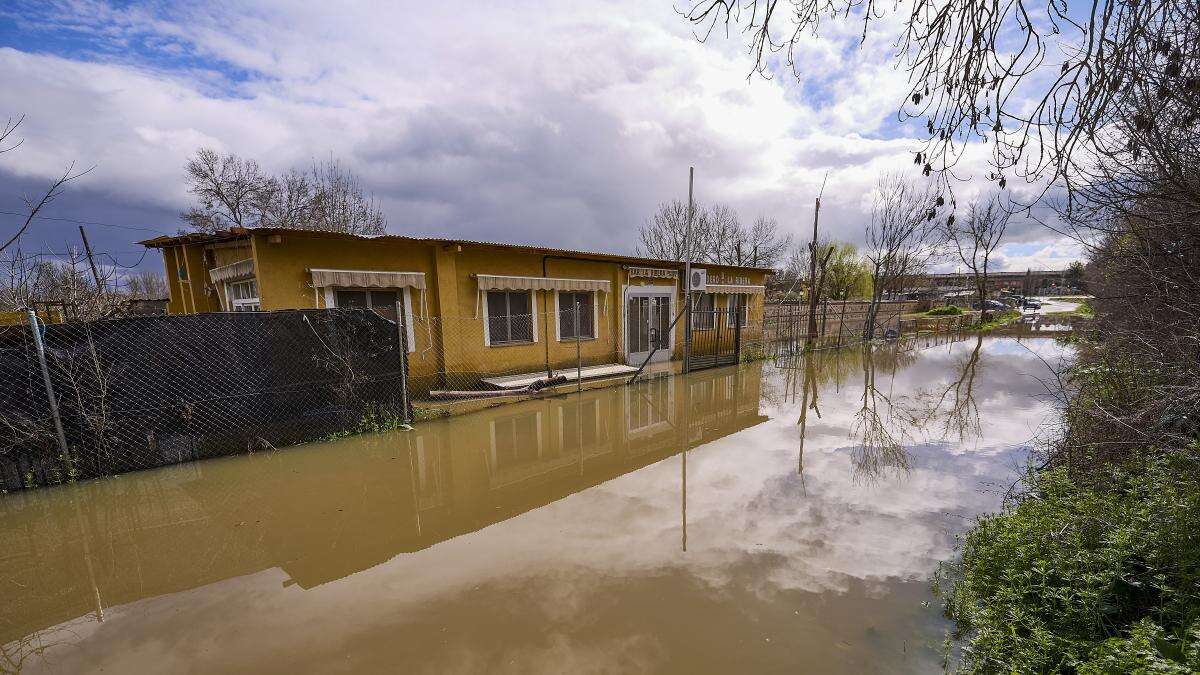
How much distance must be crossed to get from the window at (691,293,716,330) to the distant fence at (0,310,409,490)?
10.7 metres

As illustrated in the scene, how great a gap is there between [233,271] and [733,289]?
1421cm

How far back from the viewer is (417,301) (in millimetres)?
9406

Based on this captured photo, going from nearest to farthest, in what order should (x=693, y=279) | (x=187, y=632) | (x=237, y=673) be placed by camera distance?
(x=237, y=673) → (x=187, y=632) → (x=693, y=279)

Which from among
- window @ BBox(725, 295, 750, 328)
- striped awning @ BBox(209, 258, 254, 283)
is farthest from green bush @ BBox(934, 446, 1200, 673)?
window @ BBox(725, 295, 750, 328)

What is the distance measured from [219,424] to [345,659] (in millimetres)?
4897

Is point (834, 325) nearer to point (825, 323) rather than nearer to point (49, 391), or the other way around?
point (825, 323)

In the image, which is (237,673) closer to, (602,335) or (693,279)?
(602,335)

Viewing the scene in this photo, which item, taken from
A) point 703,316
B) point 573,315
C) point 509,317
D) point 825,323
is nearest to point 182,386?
point 509,317

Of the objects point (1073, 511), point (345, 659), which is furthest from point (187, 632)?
point (1073, 511)

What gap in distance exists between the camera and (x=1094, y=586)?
252 centimetres

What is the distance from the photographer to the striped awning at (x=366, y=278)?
8.16 m

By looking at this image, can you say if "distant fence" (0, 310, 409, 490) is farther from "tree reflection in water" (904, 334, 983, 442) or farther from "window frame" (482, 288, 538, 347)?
"tree reflection in water" (904, 334, 983, 442)

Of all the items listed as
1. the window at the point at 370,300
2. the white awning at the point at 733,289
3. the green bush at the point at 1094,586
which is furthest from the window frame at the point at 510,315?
the green bush at the point at 1094,586

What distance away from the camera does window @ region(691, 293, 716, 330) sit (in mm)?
15578
